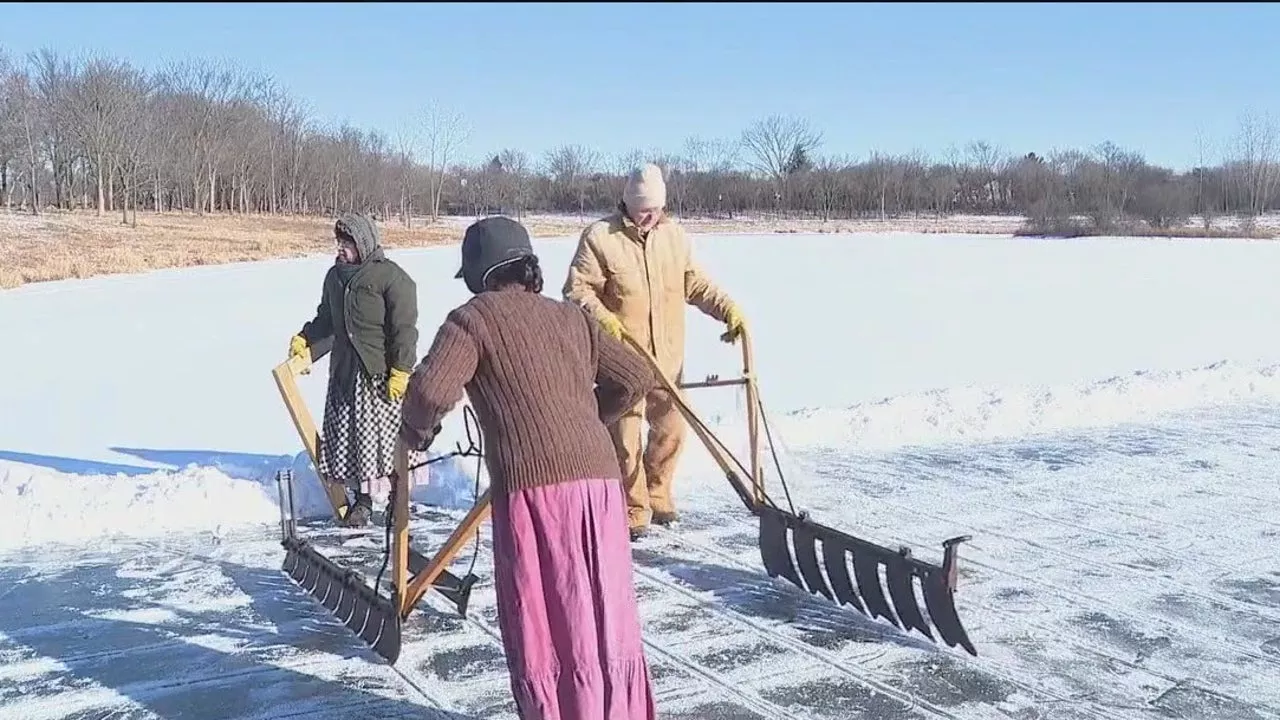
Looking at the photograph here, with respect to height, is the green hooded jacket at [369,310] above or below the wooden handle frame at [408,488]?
above

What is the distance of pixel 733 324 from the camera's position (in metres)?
5.00

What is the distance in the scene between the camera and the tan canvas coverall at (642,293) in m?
5.09

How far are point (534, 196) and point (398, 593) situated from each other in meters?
63.6

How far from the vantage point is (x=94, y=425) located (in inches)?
339

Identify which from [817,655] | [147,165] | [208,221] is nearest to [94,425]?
[817,655]

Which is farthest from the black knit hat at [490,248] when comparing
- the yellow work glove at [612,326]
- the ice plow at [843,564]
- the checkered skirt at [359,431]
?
the checkered skirt at [359,431]

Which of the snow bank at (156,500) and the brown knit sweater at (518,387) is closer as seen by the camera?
the brown knit sweater at (518,387)

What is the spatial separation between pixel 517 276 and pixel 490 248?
0.09 m

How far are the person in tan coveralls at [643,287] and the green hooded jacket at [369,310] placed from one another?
31.0 inches

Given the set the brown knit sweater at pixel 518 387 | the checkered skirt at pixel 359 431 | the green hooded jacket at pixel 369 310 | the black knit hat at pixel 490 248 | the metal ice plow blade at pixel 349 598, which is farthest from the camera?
the checkered skirt at pixel 359 431

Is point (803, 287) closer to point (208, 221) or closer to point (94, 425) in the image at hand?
point (94, 425)

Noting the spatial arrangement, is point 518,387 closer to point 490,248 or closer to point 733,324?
point 490,248

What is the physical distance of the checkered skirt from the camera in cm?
537

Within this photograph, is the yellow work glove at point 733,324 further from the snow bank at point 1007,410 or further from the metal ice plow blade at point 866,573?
the snow bank at point 1007,410
